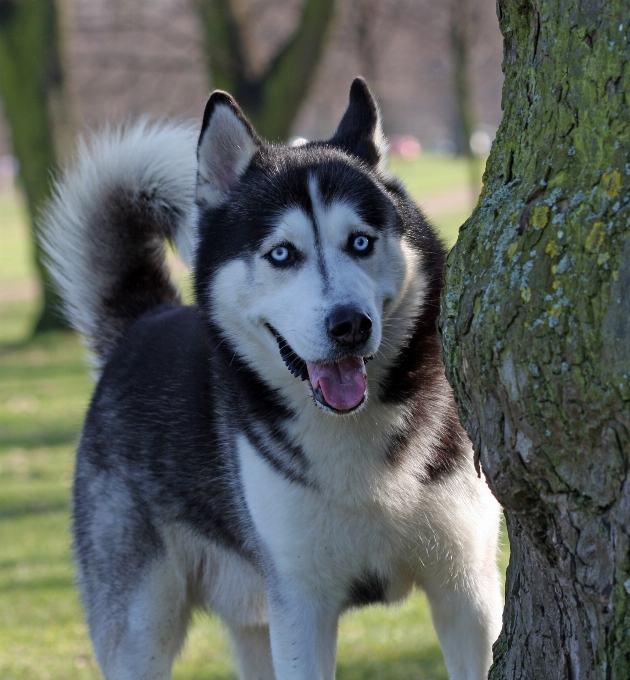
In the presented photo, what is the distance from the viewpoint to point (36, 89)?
13711 millimetres

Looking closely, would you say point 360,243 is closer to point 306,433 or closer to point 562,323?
point 306,433

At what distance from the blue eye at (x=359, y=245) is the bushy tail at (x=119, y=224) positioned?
1.29 m

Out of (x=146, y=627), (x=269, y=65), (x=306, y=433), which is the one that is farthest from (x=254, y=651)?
(x=269, y=65)

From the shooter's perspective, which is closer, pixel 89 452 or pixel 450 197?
pixel 89 452

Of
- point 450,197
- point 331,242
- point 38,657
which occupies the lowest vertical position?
point 450,197

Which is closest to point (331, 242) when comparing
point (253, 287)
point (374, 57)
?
point (253, 287)

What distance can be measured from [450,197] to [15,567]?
2703cm

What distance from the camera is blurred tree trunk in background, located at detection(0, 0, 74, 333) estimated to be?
13586 mm

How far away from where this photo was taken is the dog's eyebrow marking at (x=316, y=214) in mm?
2876

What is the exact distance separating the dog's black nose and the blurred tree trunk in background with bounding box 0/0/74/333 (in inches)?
447

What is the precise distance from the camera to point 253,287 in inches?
120

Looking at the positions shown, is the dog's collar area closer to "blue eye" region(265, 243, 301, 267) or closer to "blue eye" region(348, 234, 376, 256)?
"blue eye" region(265, 243, 301, 267)

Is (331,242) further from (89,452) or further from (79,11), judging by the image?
(79,11)

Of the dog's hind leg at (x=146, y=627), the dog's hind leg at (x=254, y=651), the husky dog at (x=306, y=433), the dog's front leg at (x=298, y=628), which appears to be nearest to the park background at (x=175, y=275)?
the dog's hind leg at (x=254, y=651)
